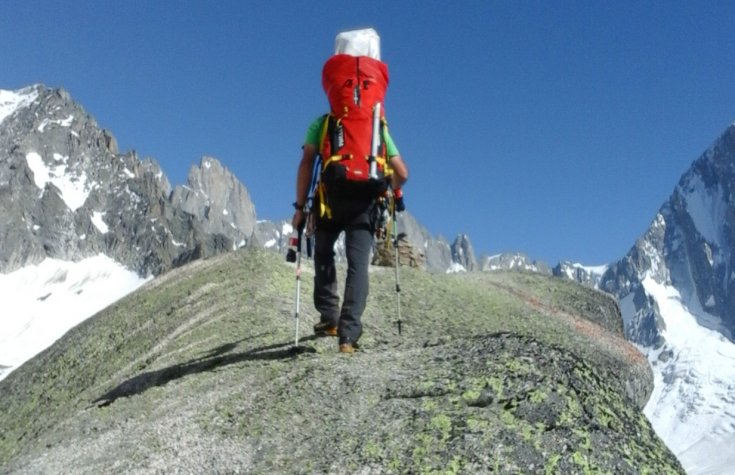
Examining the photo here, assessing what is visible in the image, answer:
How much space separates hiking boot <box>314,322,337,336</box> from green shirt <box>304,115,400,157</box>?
3.18 meters

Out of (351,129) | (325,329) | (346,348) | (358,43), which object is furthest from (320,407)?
(358,43)

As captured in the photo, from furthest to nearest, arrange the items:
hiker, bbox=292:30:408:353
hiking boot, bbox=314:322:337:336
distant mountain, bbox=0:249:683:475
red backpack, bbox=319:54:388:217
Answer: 1. hiking boot, bbox=314:322:337:336
2. hiker, bbox=292:30:408:353
3. red backpack, bbox=319:54:388:217
4. distant mountain, bbox=0:249:683:475

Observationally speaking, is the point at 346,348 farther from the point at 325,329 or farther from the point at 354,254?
the point at 325,329

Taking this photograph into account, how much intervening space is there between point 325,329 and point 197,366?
2240 mm

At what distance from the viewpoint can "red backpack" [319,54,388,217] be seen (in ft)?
40.9

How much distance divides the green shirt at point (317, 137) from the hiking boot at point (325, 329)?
10.4 feet

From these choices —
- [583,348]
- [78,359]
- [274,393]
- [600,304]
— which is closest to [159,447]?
[274,393]

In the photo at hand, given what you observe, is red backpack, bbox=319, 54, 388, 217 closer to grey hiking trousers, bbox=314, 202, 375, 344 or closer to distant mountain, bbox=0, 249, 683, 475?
grey hiking trousers, bbox=314, 202, 375, 344

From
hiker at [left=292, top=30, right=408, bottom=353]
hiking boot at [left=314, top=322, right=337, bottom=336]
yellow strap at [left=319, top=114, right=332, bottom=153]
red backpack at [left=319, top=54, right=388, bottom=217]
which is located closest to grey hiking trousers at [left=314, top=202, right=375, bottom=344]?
hiker at [left=292, top=30, right=408, bottom=353]

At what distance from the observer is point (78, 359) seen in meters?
20.1

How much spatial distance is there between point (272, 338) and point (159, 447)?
502 cm

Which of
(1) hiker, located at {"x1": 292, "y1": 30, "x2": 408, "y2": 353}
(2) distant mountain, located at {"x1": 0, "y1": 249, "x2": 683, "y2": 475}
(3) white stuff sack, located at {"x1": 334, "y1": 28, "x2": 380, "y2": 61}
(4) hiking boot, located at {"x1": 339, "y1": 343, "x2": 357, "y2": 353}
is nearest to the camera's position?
(2) distant mountain, located at {"x1": 0, "y1": 249, "x2": 683, "y2": 475}

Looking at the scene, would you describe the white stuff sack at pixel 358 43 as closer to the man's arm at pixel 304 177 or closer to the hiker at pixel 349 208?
the hiker at pixel 349 208

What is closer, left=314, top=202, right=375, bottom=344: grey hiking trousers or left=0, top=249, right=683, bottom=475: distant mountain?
left=0, top=249, right=683, bottom=475: distant mountain
